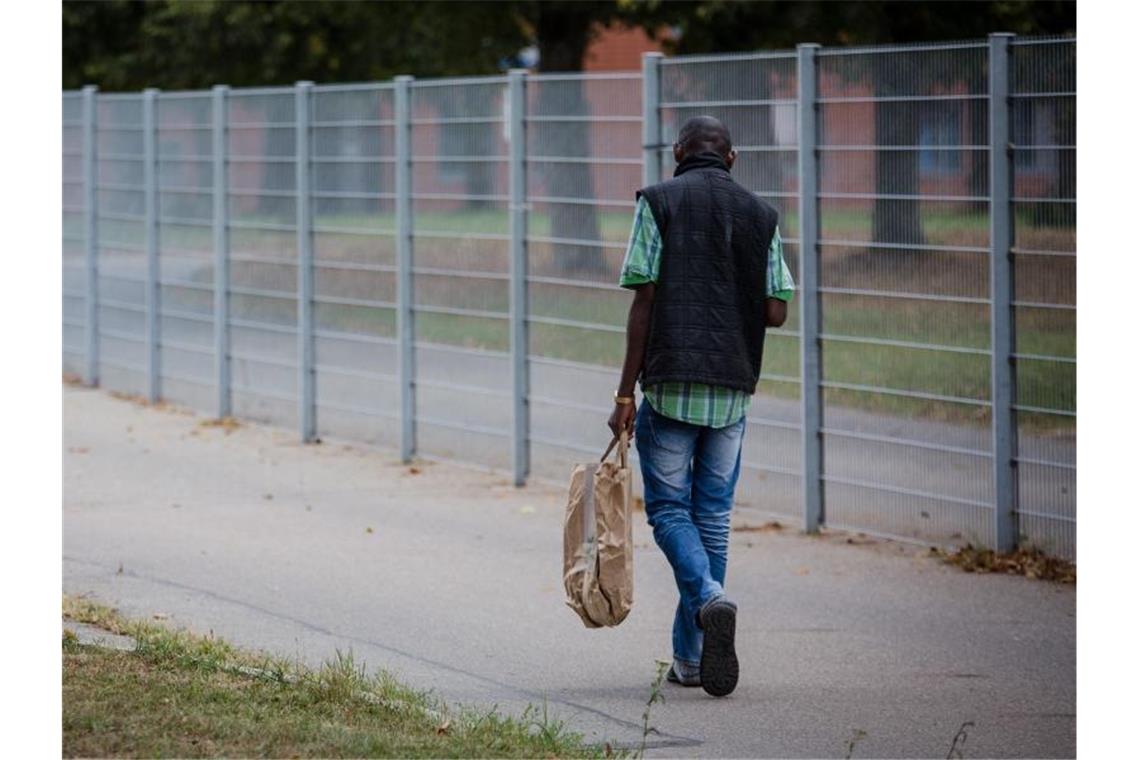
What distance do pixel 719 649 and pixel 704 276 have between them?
1282mm

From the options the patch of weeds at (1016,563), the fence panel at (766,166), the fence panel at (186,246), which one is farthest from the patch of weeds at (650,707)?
the fence panel at (186,246)

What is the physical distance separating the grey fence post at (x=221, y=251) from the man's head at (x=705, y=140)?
8.87 metres

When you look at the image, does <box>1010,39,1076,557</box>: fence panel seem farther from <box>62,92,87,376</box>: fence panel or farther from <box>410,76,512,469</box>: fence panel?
<box>62,92,87,376</box>: fence panel

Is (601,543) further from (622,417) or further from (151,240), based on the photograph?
(151,240)

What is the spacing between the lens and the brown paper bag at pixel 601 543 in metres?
7.30

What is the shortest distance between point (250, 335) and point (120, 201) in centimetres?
269

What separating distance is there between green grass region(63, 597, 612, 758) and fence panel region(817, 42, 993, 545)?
4.05 meters

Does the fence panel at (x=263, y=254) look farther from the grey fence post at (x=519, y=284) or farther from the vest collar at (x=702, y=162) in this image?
the vest collar at (x=702, y=162)

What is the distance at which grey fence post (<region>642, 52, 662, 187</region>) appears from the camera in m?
11.7

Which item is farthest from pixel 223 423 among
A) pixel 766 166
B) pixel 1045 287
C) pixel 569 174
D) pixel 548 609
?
pixel 1045 287

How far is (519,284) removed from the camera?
12.8 m

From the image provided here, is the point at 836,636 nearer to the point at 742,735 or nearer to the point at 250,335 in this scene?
the point at 742,735

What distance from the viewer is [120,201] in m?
17.9

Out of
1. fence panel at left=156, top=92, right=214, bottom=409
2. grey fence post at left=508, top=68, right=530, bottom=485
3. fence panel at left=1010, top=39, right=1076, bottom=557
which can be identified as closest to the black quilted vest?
fence panel at left=1010, top=39, right=1076, bottom=557
